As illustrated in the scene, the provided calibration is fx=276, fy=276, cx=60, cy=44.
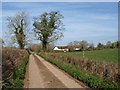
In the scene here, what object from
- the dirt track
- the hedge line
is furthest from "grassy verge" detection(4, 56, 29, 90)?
the dirt track

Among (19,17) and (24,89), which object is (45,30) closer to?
(19,17)

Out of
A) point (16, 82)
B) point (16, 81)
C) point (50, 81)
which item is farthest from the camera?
point (50, 81)

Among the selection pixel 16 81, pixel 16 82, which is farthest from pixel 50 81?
pixel 16 82

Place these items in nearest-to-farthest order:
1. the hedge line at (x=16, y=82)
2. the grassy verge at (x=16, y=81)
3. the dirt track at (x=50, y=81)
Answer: the hedge line at (x=16, y=82) → the grassy verge at (x=16, y=81) → the dirt track at (x=50, y=81)

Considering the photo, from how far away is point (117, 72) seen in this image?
52.3ft

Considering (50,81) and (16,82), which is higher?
(16,82)

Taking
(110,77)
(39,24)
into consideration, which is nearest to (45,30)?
(39,24)

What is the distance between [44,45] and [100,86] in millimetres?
57102

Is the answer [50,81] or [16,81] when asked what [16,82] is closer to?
[16,81]

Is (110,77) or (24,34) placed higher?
(24,34)

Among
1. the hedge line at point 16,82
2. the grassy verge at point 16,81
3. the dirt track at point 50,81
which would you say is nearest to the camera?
the hedge line at point 16,82

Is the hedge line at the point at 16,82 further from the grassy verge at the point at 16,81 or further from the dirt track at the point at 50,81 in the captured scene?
the dirt track at the point at 50,81

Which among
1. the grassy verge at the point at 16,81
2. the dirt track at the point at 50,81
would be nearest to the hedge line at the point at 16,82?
the grassy verge at the point at 16,81

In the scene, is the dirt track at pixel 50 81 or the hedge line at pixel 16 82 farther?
the dirt track at pixel 50 81
